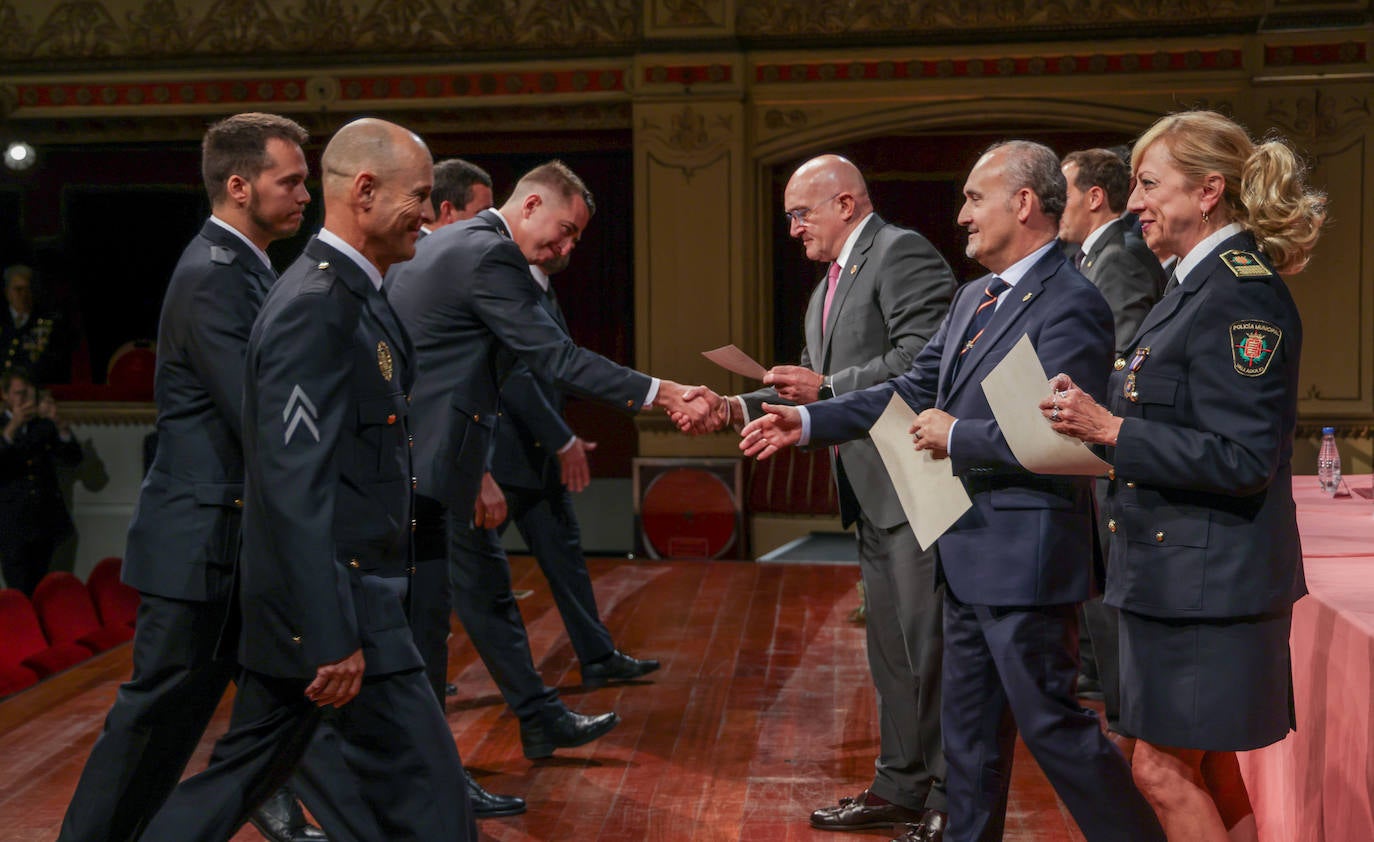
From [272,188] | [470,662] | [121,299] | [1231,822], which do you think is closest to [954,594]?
[1231,822]

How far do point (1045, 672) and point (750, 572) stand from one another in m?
3.68

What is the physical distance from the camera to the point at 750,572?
5.82 m

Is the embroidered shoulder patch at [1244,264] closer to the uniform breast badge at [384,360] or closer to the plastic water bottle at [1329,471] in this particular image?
the uniform breast badge at [384,360]

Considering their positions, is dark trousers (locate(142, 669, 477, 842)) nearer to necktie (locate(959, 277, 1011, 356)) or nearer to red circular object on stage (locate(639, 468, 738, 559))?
necktie (locate(959, 277, 1011, 356))

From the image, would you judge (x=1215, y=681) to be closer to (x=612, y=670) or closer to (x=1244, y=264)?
(x=1244, y=264)

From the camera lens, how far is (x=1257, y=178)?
1972mm

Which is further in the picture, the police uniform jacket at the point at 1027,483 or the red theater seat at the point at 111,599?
the red theater seat at the point at 111,599

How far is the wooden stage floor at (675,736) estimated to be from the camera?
2.93 m

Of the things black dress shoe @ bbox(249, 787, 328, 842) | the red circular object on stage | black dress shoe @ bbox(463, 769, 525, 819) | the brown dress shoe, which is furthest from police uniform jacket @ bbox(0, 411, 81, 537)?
the brown dress shoe

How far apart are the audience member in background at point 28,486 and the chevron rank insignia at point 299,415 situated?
5.23m

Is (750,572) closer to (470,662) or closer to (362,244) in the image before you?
(470,662)

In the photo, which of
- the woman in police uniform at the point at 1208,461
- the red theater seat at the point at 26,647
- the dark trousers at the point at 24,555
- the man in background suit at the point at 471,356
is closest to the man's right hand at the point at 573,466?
the man in background suit at the point at 471,356

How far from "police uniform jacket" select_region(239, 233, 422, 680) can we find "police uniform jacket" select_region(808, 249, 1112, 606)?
95 cm

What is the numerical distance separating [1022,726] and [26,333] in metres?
6.67
